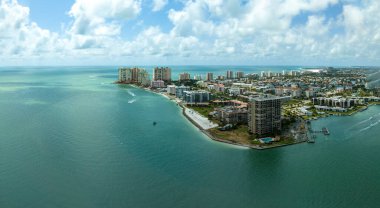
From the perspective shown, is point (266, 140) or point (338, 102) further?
point (338, 102)

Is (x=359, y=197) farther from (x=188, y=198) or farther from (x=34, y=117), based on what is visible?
(x=34, y=117)

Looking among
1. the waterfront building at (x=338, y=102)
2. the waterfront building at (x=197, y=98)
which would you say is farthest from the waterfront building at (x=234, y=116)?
the waterfront building at (x=338, y=102)

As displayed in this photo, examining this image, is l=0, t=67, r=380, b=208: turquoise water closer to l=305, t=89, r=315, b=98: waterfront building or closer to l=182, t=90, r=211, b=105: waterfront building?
l=182, t=90, r=211, b=105: waterfront building

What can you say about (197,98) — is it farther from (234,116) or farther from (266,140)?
(266,140)

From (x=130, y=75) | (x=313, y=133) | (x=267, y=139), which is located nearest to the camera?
(x=267, y=139)

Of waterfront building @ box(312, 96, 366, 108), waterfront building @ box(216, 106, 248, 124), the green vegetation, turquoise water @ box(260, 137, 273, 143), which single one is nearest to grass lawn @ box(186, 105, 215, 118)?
Answer: the green vegetation

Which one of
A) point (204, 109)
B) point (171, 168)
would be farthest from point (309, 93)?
point (171, 168)

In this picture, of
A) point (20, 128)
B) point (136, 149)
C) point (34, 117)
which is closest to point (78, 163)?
point (136, 149)
